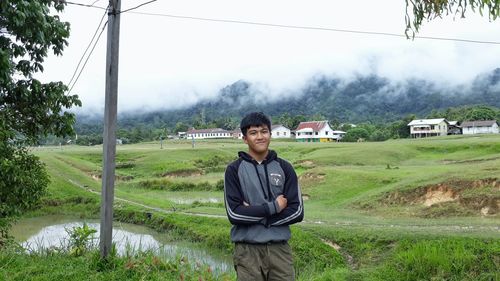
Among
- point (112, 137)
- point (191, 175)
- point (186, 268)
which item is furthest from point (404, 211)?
point (191, 175)

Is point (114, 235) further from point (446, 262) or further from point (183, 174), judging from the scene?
point (183, 174)

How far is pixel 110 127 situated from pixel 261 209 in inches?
186

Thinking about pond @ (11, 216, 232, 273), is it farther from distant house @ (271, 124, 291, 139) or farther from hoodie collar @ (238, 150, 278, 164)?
distant house @ (271, 124, 291, 139)

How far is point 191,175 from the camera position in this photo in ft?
145

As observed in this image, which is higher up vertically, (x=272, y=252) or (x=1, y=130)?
(x=1, y=130)

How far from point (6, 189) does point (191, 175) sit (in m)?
35.7

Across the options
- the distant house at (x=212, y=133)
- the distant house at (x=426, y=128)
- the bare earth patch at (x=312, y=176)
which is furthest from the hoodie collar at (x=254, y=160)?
the distant house at (x=212, y=133)

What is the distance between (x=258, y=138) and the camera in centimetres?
461

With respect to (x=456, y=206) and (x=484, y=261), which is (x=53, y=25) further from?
(x=456, y=206)

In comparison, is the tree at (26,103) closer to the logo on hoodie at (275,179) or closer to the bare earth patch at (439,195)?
the logo on hoodie at (275,179)

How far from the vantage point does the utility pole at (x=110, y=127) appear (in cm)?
800

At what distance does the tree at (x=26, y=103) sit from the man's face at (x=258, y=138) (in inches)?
212

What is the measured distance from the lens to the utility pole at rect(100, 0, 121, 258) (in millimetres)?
7996

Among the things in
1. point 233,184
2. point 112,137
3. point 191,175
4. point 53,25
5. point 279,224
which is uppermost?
point 53,25
